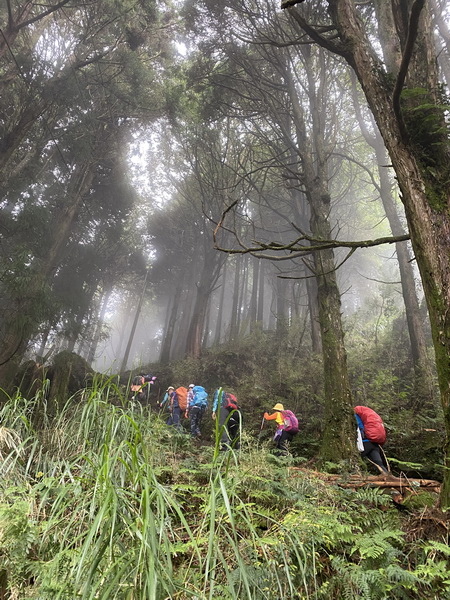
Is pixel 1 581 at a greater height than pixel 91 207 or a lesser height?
lesser

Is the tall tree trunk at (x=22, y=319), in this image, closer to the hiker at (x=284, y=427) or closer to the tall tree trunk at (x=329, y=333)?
the hiker at (x=284, y=427)

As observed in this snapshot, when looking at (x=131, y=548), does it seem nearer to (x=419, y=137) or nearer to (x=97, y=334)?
(x=419, y=137)

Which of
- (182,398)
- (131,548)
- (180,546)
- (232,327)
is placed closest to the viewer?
(131,548)

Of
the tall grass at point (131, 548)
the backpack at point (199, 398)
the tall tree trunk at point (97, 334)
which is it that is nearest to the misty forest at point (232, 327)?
the tall grass at point (131, 548)

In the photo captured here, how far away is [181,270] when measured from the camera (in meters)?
25.1

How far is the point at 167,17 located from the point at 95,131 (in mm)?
5218

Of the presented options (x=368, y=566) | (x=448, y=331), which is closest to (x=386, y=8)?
(x=448, y=331)

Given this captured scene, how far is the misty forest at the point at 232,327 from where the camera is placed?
5.09 feet

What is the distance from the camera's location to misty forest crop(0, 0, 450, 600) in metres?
1.55

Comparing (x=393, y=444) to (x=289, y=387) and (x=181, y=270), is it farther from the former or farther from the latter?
(x=181, y=270)

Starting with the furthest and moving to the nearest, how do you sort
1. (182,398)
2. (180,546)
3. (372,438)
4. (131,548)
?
1. (182,398)
2. (372,438)
3. (180,546)
4. (131,548)

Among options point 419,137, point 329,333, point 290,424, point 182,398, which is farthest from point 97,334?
point 419,137

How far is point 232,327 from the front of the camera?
57.9ft

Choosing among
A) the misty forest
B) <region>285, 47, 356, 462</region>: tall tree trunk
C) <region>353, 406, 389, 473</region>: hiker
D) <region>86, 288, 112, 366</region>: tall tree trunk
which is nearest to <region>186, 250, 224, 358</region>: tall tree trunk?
the misty forest
